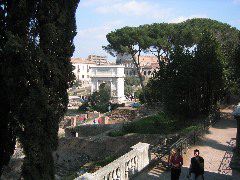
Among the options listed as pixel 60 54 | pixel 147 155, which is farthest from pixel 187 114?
pixel 60 54

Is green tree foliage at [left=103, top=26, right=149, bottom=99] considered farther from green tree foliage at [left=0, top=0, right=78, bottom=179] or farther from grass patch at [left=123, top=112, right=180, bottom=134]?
green tree foliage at [left=0, top=0, right=78, bottom=179]

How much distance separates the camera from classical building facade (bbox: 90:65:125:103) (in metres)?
51.9

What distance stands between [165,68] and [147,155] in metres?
11.3

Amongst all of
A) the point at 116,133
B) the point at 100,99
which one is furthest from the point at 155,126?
the point at 100,99

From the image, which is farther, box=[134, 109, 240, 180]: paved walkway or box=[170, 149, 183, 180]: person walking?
box=[134, 109, 240, 180]: paved walkway

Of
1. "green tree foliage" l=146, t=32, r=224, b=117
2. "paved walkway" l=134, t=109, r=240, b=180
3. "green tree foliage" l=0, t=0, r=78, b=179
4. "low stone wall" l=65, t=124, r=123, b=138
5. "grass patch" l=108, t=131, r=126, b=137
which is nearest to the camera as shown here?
"green tree foliage" l=0, t=0, r=78, b=179

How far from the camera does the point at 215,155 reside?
14344 millimetres

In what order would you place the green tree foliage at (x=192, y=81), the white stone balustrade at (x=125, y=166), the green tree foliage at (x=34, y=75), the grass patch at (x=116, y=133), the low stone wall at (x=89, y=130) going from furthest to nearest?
the low stone wall at (x=89, y=130) < the grass patch at (x=116, y=133) < the green tree foliage at (x=192, y=81) < the green tree foliage at (x=34, y=75) < the white stone balustrade at (x=125, y=166)

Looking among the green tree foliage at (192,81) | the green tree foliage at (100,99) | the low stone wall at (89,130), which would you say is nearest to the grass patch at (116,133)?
the green tree foliage at (192,81)

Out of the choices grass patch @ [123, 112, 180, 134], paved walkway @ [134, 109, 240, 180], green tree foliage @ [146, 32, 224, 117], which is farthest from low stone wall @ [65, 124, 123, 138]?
paved walkway @ [134, 109, 240, 180]

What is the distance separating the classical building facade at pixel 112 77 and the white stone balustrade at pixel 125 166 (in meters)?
39.4

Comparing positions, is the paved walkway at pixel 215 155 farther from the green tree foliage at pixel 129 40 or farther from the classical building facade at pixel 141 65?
the classical building facade at pixel 141 65

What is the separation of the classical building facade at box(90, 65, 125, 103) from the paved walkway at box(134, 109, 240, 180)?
29649 millimetres

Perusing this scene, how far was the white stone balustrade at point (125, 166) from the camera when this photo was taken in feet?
29.5
